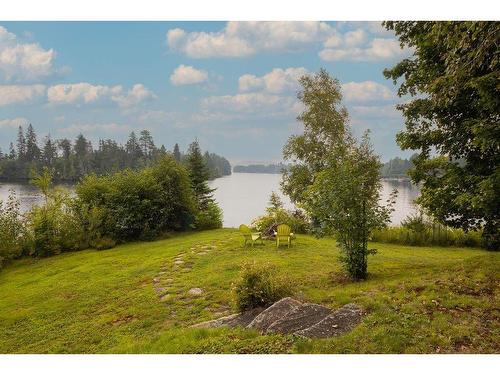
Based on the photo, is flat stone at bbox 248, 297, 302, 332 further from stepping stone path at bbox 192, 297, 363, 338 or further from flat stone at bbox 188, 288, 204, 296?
flat stone at bbox 188, 288, 204, 296

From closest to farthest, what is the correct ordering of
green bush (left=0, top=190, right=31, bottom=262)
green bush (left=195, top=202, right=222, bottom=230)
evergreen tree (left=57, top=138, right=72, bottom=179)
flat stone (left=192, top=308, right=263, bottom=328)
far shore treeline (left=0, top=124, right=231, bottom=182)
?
flat stone (left=192, top=308, right=263, bottom=328)
green bush (left=0, top=190, right=31, bottom=262)
green bush (left=195, top=202, right=222, bottom=230)
far shore treeline (left=0, top=124, right=231, bottom=182)
evergreen tree (left=57, top=138, right=72, bottom=179)

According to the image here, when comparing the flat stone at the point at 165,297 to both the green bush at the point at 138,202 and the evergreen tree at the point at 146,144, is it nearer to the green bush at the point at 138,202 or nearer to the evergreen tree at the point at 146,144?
the green bush at the point at 138,202

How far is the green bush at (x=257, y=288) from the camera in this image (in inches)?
228

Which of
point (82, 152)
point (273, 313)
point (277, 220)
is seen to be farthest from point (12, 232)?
point (82, 152)

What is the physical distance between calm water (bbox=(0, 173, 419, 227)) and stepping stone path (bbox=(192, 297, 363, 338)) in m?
11.3

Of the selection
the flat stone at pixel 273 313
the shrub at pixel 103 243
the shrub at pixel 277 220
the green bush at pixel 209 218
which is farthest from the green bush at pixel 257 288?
the green bush at pixel 209 218

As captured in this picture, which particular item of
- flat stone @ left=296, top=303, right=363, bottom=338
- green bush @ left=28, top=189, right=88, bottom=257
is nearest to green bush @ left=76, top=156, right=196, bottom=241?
green bush @ left=28, top=189, right=88, bottom=257

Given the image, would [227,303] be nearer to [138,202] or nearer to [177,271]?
[177,271]

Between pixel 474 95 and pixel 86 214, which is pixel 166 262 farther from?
pixel 474 95

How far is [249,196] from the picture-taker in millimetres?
28391

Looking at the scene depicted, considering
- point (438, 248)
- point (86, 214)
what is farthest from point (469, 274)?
point (86, 214)

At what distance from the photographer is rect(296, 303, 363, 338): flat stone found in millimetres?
4547

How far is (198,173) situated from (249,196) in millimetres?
8159
